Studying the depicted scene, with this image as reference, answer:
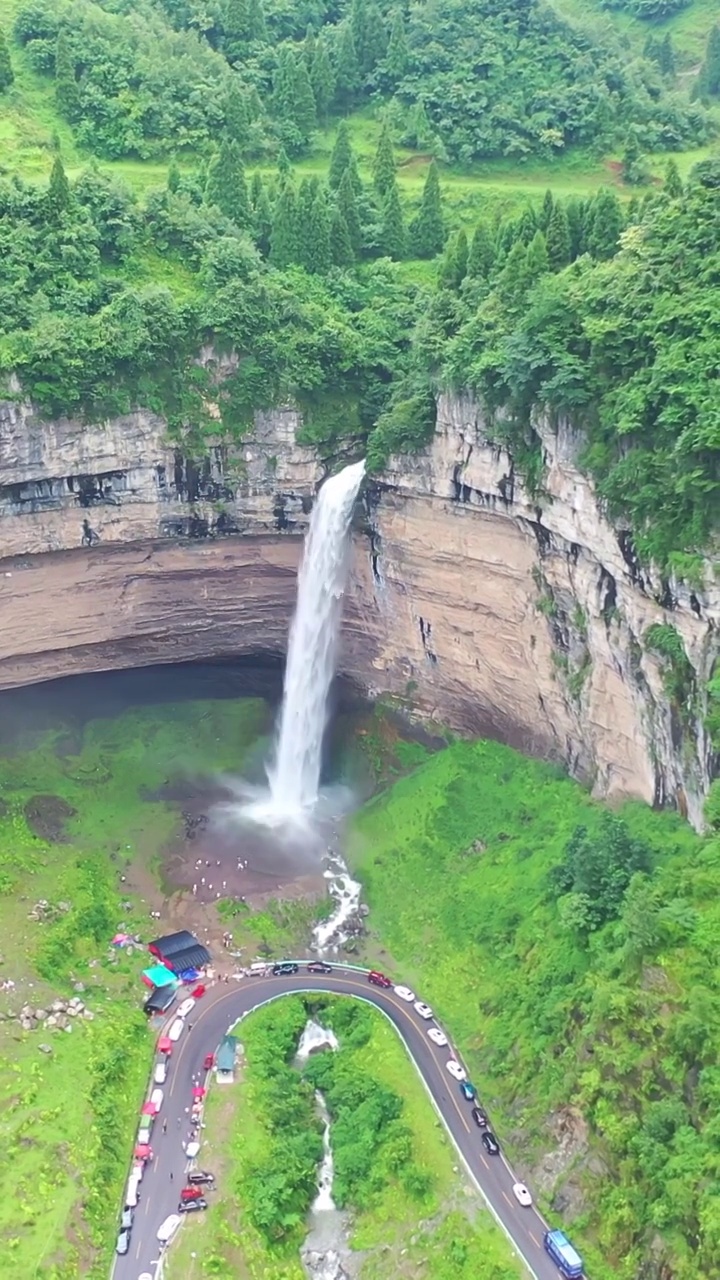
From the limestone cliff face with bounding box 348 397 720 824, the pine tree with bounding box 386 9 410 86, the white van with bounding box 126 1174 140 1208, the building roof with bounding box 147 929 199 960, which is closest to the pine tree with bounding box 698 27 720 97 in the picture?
the pine tree with bounding box 386 9 410 86

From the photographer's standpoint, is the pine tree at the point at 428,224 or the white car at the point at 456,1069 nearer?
the white car at the point at 456,1069

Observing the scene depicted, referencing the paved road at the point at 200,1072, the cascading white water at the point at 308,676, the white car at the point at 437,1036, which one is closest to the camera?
the paved road at the point at 200,1072

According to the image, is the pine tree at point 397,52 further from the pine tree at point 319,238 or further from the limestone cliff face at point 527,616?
the limestone cliff face at point 527,616

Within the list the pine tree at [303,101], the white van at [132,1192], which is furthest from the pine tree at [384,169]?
the white van at [132,1192]

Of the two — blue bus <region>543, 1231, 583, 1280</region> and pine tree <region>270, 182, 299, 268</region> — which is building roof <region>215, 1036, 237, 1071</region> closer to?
blue bus <region>543, 1231, 583, 1280</region>

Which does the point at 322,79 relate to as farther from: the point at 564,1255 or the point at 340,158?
the point at 564,1255

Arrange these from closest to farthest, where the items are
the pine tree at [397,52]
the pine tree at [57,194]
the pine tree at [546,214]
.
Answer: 1. the pine tree at [546,214]
2. the pine tree at [57,194]
3. the pine tree at [397,52]
